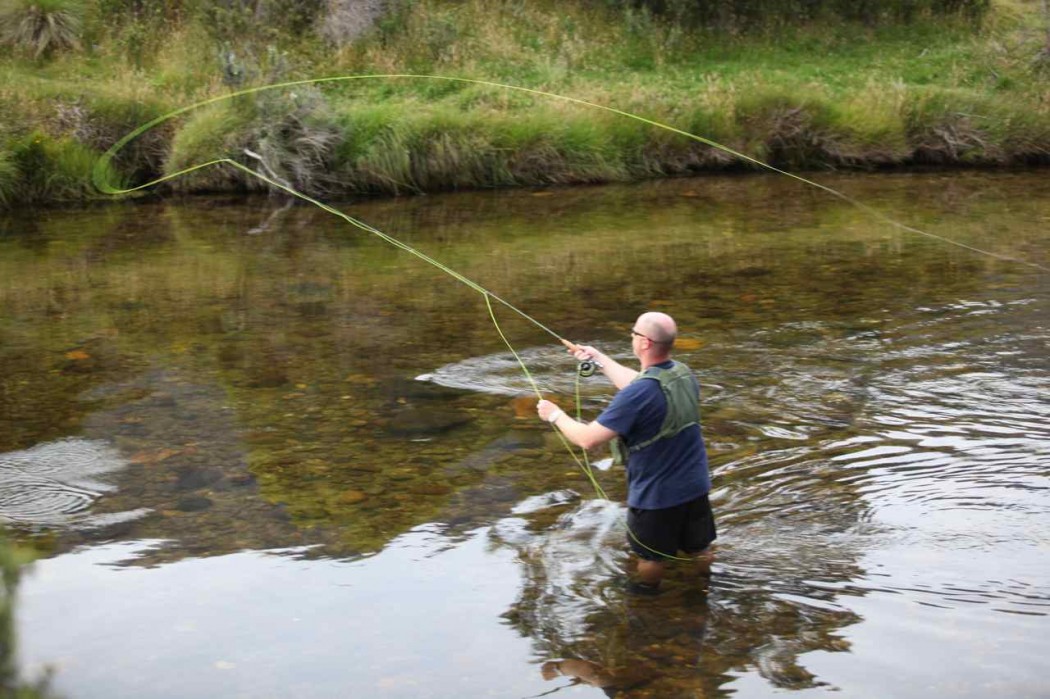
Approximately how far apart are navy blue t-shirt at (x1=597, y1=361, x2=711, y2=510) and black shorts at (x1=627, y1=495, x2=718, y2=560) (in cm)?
6

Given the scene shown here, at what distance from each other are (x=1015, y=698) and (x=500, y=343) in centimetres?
627

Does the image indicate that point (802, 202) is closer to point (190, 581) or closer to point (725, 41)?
point (725, 41)

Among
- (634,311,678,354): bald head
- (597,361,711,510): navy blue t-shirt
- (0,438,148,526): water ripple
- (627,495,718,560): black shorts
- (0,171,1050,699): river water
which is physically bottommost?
(0,438,148,526): water ripple

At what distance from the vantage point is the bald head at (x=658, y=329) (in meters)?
5.69

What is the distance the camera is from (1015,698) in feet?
15.9

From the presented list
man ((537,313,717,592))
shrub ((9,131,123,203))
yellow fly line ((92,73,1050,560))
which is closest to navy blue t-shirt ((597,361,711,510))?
man ((537,313,717,592))

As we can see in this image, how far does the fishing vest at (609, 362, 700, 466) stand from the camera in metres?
5.69

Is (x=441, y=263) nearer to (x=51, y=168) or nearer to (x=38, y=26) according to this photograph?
(x=51, y=168)

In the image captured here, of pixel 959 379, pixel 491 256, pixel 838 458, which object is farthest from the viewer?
pixel 491 256

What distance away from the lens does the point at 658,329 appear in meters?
5.70

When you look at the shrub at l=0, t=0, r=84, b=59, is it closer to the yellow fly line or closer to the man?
the yellow fly line

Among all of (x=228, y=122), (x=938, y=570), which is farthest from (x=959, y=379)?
(x=228, y=122)

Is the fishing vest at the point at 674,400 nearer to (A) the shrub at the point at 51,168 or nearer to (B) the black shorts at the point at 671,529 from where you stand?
(B) the black shorts at the point at 671,529

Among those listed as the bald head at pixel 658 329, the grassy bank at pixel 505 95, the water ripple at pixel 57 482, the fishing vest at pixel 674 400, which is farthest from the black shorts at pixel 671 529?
the grassy bank at pixel 505 95
